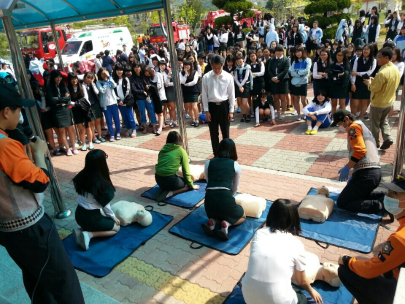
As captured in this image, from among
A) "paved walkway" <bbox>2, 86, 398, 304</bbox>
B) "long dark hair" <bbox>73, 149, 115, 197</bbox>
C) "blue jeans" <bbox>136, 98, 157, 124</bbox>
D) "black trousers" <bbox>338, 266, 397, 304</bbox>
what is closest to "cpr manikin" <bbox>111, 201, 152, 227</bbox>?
"paved walkway" <bbox>2, 86, 398, 304</bbox>

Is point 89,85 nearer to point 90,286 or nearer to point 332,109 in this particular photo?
point 90,286

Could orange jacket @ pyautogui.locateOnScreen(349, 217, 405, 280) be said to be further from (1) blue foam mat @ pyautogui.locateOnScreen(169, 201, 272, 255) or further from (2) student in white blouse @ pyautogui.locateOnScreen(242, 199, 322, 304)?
(1) blue foam mat @ pyautogui.locateOnScreen(169, 201, 272, 255)

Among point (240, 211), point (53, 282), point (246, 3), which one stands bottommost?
point (240, 211)

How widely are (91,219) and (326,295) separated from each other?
2907 mm

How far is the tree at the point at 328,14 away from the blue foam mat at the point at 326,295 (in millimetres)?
17782

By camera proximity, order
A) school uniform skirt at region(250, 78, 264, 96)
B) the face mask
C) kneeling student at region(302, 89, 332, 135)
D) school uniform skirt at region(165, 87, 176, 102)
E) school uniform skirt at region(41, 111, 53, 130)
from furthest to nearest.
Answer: school uniform skirt at region(165, 87, 176, 102) < school uniform skirt at region(250, 78, 264, 96) < kneeling student at region(302, 89, 332, 135) < school uniform skirt at region(41, 111, 53, 130) < the face mask

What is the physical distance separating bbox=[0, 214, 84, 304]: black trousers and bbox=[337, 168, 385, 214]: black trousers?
3630 mm

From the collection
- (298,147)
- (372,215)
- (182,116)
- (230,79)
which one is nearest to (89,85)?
(182,116)

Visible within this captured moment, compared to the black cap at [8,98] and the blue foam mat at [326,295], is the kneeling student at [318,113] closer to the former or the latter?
the blue foam mat at [326,295]

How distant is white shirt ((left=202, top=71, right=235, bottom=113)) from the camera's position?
245 inches

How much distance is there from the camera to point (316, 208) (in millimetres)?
4484

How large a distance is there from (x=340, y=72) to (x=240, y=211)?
528 cm

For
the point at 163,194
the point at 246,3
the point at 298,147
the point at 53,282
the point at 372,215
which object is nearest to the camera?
the point at 53,282

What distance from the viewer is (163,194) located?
5.52 metres
